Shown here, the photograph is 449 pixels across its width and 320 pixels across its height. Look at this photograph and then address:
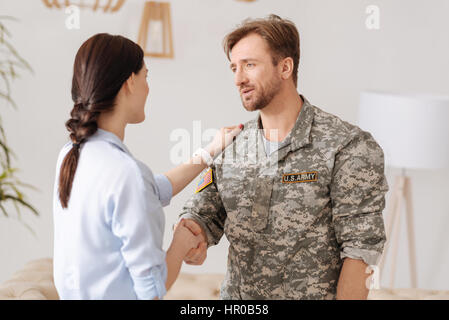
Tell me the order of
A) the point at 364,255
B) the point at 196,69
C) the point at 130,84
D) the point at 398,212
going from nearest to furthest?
the point at 130,84, the point at 364,255, the point at 398,212, the point at 196,69

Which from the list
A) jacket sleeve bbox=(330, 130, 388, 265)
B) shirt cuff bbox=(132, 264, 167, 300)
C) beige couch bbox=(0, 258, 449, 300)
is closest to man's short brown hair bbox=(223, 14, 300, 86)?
jacket sleeve bbox=(330, 130, 388, 265)

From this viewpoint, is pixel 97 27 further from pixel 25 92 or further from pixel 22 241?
pixel 22 241

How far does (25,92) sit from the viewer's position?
3217mm

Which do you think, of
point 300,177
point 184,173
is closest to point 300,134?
point 300,177

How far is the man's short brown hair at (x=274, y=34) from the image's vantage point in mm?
1521

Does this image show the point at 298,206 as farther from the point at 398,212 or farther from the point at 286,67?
the point at 398,212

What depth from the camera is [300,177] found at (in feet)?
4.93

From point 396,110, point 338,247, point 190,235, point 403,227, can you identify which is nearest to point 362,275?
point 338,247

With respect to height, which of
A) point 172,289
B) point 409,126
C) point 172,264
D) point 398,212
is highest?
point 409,126

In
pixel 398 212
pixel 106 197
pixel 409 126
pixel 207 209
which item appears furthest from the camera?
pixel 398 212

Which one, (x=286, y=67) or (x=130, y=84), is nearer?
(x=130, y=84)

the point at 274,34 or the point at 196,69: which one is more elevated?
the point at 274,34

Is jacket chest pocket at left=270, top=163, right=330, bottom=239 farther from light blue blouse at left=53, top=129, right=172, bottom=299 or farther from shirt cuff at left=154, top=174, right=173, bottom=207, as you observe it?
light blue blouse at left=53, top=129, right=172, bottom=299

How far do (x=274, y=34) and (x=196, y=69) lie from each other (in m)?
1.79
